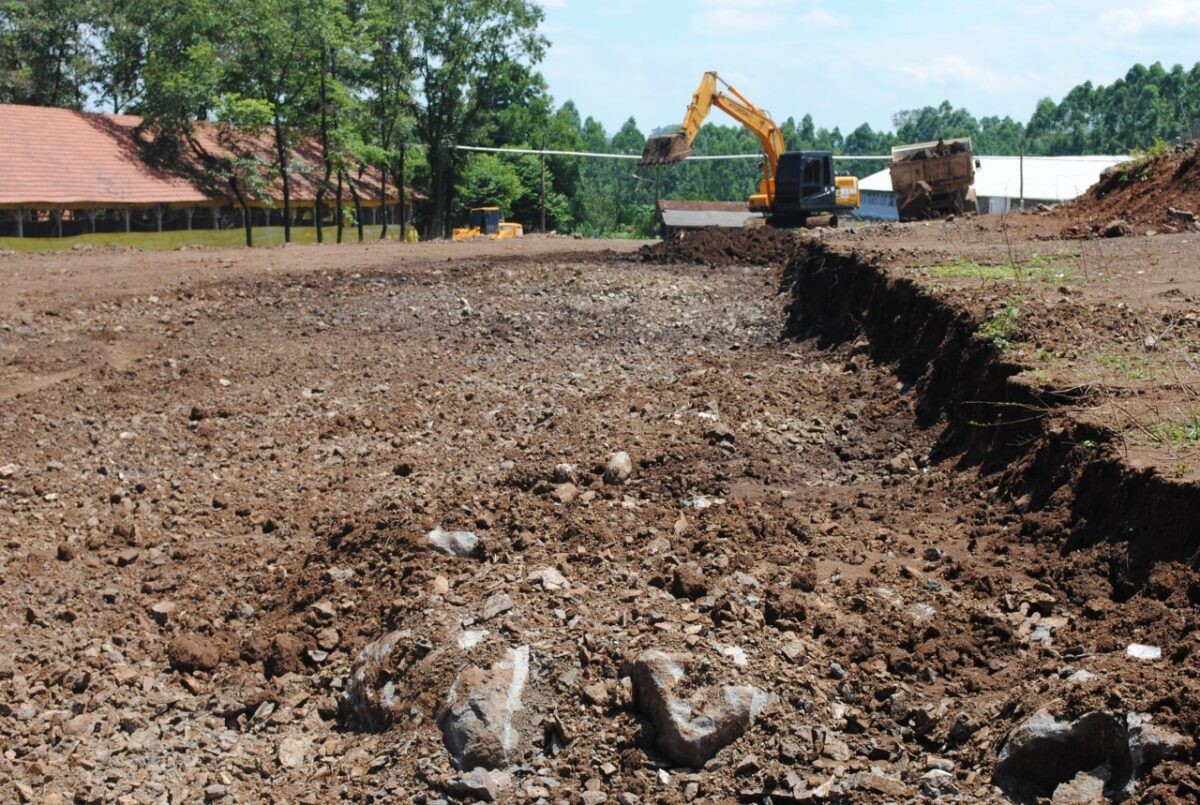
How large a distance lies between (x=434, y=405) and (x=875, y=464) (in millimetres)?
4776

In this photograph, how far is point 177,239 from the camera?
40094mm

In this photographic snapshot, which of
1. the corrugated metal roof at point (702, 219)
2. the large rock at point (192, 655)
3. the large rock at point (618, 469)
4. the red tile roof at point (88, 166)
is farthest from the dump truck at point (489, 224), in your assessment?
the large rock at point (192, 655)

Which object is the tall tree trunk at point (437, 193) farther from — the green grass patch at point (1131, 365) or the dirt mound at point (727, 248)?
the green grass patch at point (1131, 365)

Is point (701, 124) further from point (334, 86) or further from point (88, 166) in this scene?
point (88, 166)

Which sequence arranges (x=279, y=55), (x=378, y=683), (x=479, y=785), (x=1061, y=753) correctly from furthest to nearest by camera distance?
(x=279, y=55) → (x=378, y=683) → (x=479, y=785) → (x=1061, y=753)

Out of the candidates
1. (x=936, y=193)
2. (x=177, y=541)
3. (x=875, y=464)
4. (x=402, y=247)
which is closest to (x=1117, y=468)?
(x=875, y=464)

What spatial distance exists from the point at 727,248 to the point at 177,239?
23158 mm

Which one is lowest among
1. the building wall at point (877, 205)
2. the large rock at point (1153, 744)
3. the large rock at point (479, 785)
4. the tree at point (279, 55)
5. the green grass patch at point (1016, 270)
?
the large rock at point (479, 785)

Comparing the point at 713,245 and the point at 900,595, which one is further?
the point at 713,245

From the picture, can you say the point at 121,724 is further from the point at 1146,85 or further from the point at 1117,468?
the point at 1146,85

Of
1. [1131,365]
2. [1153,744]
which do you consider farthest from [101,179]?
[1153,744]

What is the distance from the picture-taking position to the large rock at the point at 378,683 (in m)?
6.23

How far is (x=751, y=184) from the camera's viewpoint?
4459 inches

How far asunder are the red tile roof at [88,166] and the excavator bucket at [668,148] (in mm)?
A: 15349
